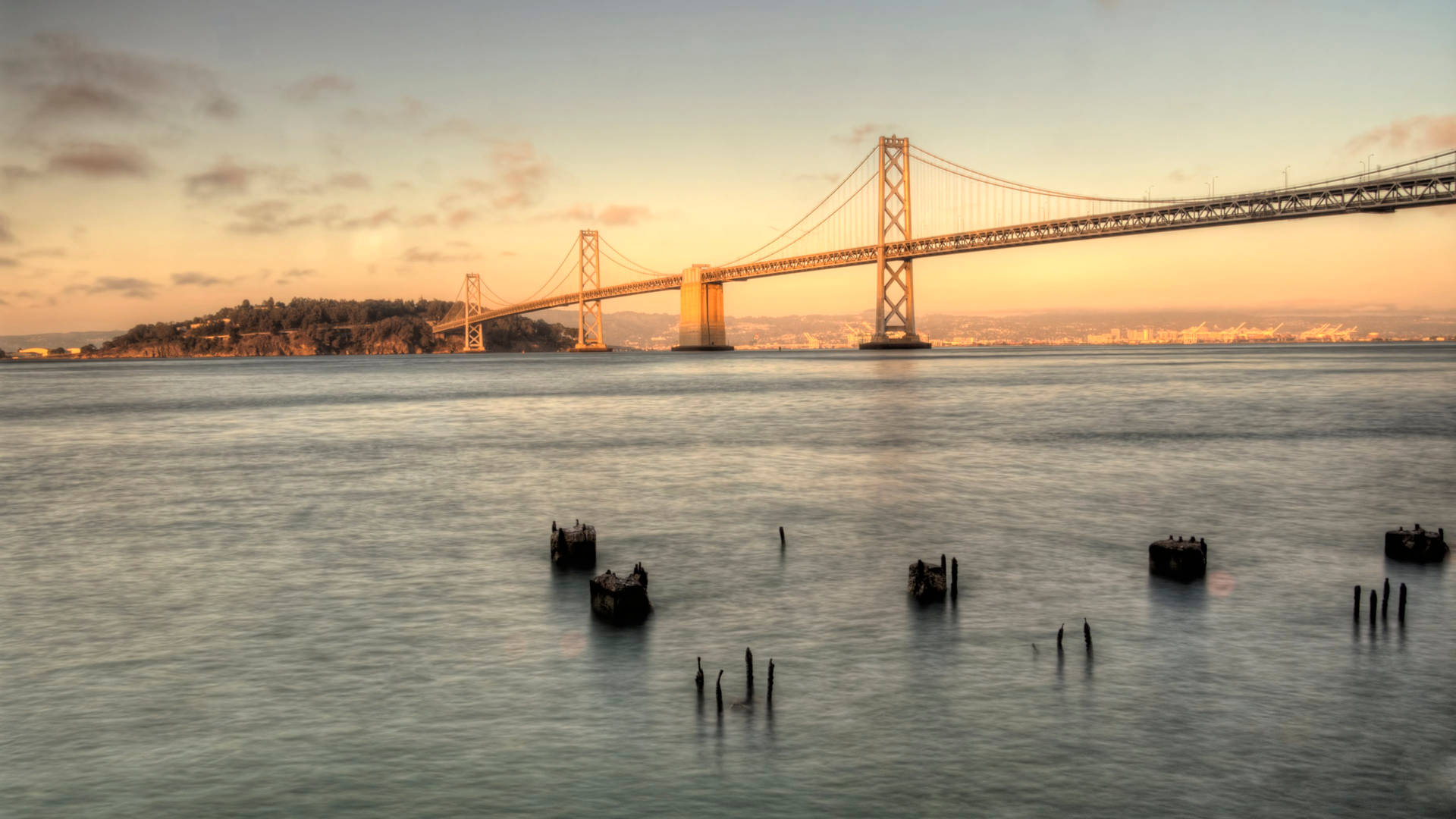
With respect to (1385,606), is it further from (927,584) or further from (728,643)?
(728,643)

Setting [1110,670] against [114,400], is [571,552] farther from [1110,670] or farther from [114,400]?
[114,400]

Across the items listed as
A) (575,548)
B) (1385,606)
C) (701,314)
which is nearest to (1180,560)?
(1385,606)

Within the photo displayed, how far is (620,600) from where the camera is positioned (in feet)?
34.1

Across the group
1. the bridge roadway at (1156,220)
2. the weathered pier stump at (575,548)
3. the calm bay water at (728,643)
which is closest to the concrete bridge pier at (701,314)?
the bridge roadway at (1156,220)

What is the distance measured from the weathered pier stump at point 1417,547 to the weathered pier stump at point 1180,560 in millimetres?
2873

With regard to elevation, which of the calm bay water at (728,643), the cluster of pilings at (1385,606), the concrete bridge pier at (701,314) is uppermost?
the concrete bridge pier at (701,314)

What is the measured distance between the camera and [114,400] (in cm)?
5756

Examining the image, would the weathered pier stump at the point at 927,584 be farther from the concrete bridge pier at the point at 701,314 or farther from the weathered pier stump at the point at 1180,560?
the concrete bridge pier at the point at 701,314

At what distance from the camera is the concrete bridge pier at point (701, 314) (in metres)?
116

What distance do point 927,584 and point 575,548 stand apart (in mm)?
4836

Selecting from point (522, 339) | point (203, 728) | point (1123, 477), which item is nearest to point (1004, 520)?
point (1123, 477)

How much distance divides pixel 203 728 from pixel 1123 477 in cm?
1898

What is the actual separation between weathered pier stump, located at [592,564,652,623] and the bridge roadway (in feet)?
216

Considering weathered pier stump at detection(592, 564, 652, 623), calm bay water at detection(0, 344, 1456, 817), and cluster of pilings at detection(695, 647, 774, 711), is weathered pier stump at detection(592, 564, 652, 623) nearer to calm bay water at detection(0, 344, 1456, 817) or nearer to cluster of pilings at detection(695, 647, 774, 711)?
calm bay water at detection(0, 344, 1456, 817)
